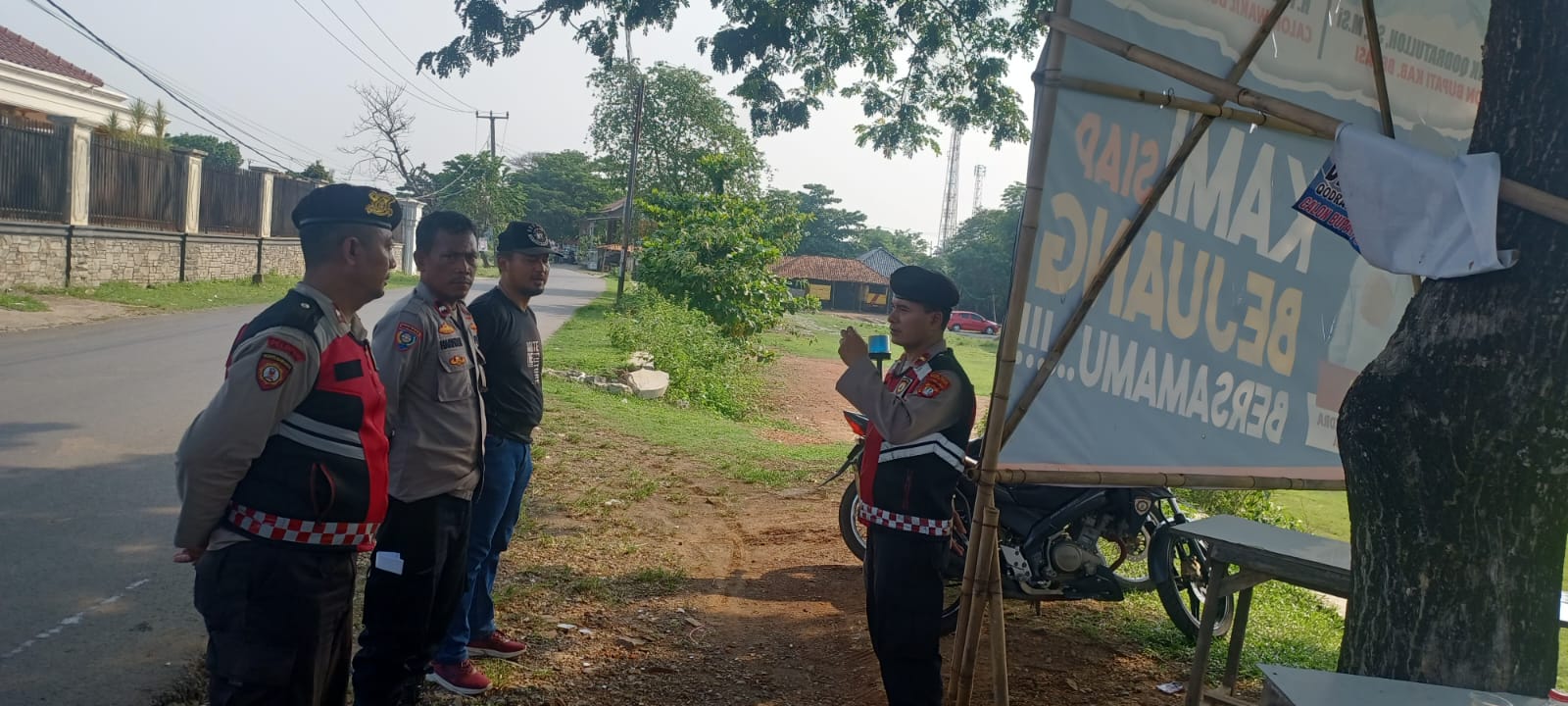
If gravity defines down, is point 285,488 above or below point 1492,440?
below

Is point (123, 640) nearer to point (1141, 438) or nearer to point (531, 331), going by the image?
point (531, 331)

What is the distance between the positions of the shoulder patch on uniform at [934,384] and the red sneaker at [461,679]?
6.23 ft

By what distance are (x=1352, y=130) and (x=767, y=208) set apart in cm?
1765

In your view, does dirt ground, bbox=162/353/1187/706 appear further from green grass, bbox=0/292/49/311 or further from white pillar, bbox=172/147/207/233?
white pillar, bbox=172/147/207/233

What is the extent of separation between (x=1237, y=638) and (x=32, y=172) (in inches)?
716

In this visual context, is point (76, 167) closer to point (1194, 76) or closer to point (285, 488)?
point (285, 488)

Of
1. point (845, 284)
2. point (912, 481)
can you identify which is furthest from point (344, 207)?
point (845, 284)

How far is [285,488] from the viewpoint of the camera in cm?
233

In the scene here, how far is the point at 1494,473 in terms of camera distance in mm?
2422

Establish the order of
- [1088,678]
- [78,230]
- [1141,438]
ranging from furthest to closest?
[78,230], [1088,678], [1141,438]

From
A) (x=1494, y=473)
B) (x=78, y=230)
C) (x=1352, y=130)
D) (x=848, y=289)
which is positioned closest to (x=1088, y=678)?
(x=1494, y=473)

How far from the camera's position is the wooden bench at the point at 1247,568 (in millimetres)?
3350

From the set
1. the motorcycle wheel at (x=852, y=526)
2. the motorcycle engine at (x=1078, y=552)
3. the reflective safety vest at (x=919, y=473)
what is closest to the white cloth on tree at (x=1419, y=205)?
the reflective safety vest at (x=919, y=473)

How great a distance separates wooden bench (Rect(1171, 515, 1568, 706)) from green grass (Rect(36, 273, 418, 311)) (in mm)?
14549
